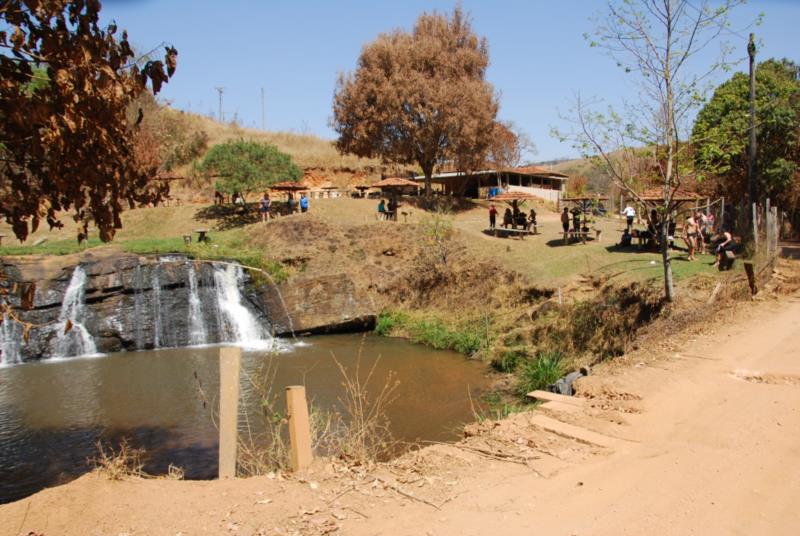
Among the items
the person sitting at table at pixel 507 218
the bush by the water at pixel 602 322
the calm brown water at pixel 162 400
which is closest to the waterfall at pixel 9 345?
the calm brown water at pixel 162 400

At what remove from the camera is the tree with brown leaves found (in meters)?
5.05

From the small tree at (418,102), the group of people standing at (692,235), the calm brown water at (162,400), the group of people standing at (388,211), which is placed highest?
the small tree at (418,102)

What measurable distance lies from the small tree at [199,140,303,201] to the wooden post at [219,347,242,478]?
2766cm

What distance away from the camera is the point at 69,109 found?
5051mm

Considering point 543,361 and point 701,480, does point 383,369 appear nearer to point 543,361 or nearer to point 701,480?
point 543,361

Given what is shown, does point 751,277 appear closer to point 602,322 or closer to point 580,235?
point 602,322

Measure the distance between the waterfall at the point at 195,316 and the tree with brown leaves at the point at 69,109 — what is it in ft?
52.7

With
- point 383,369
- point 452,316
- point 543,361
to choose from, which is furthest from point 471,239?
point 543,361

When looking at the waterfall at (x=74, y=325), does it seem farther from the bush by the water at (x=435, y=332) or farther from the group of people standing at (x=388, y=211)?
the group of people standing at (x=388, y=211)

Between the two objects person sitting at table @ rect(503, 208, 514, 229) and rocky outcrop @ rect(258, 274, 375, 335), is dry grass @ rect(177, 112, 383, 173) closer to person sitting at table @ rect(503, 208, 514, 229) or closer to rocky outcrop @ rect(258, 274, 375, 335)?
person sitting at table @ rect(503, 208, 514, 229)

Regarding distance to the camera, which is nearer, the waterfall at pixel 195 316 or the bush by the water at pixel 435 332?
the bush by the water at pixel 435 332

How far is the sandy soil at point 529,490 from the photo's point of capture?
188 inches

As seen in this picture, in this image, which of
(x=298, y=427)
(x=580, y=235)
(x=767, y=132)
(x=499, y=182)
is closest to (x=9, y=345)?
(x=298, y=427)

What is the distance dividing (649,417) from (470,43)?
35.2 m
